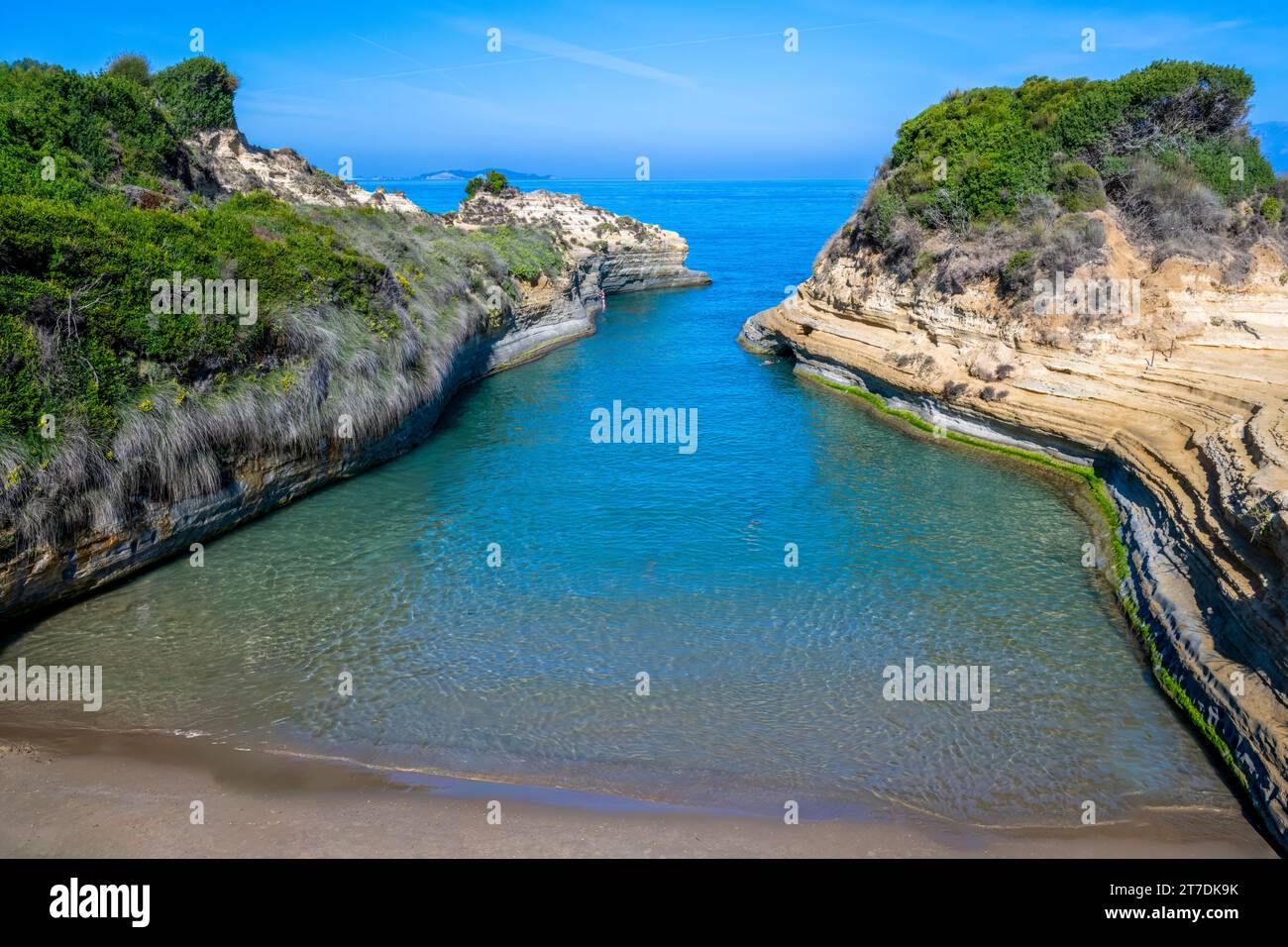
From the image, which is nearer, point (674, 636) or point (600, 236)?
point (674, 636)

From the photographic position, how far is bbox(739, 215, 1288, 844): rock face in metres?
10.5

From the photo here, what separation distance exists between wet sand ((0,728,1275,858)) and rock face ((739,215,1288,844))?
7.71ft

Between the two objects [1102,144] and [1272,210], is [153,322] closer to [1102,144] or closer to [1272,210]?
[1102,144]

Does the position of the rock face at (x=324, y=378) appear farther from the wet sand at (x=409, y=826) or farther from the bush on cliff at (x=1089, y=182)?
the bush on cliff at (x=1089, y=182)

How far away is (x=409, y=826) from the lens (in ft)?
30.1

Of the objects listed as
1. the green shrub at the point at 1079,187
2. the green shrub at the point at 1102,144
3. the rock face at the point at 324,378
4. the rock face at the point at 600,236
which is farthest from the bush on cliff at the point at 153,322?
the rock face at the point at 600,236

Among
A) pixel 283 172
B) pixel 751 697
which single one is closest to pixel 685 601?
pixel 751 697

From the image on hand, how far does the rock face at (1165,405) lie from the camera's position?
1054cm

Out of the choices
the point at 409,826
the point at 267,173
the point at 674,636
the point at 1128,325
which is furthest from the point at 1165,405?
the point at 267,173

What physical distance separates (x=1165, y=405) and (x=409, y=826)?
1793 centimetres

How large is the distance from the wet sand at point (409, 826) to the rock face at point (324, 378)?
4.52m

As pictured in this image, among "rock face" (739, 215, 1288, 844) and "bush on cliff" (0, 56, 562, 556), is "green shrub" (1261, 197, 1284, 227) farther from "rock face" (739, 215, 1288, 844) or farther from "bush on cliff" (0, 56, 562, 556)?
"bush on cliff" (0, 56, 562, 556)

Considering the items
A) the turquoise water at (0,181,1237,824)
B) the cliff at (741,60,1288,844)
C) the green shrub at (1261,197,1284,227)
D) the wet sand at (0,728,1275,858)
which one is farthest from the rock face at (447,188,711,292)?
the wet sand at (0,728,1275,858)

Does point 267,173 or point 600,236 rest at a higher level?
point 267,173
